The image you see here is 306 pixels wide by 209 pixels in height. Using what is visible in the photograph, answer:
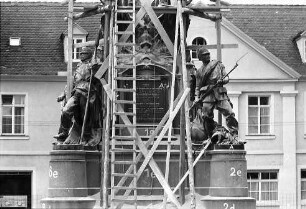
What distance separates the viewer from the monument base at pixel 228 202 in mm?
30344

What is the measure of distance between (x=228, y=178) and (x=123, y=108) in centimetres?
289

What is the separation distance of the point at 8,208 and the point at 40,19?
382 inches

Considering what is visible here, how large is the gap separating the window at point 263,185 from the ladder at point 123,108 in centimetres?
3100

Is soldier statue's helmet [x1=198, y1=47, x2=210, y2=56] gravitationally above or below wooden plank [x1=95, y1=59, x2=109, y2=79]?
above

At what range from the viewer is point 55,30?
2544 inches

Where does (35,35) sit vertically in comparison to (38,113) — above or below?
above

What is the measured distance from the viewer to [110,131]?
30.8 metres

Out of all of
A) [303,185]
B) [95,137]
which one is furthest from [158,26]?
[303,185]

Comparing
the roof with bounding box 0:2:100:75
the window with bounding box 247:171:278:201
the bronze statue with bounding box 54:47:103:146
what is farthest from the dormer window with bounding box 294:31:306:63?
the bronze statue with bounding box 54:47:103:146

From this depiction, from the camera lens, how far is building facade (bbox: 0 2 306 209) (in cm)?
6191

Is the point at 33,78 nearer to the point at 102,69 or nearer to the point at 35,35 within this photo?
the point at 35,35

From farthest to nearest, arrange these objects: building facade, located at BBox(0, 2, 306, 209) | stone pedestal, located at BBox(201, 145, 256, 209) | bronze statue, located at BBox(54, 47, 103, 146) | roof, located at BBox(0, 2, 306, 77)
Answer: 1. roof, located at BBox(0, 2, 306, 77)
2. building facade, located at BBox(0, 2, 306, 209)
3. bronze statue, located at BBox(54, 47, 103, 146)
4. stone pedestal, located at BBox(201, 145, 256, 209)

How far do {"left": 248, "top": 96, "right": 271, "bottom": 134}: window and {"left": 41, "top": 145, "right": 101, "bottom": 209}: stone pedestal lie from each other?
108 ft

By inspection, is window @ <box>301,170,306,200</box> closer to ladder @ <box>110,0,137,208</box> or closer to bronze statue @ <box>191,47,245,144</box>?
bronze statue @ <box>191,47,245,144</box>
